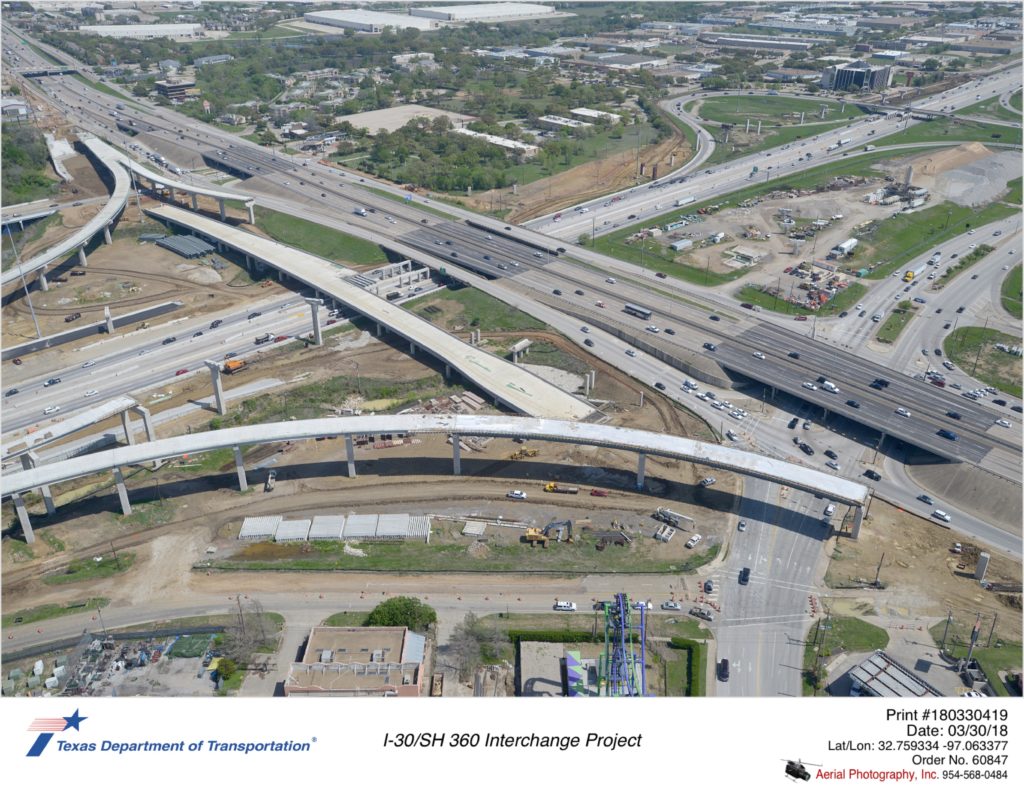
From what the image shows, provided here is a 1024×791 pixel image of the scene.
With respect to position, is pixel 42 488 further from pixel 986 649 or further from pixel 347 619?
pixel 986 649

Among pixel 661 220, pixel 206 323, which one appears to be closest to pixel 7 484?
pixel 206 323

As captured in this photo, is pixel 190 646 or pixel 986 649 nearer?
pixel 986 649

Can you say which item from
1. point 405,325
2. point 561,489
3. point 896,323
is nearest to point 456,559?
point 561,489

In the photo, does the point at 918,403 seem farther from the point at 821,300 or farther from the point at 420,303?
the point at 420,303

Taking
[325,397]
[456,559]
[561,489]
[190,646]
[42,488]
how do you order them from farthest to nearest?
1. [325,397]
2. [561,489]
3. [42,488]
4. [456,559]
5. [190,646]

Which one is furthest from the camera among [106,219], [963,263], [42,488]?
[106,219]

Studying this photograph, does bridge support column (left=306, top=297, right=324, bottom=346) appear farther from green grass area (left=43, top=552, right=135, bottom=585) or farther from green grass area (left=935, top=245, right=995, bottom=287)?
green grass area (left=935, top=245, right=995, bottom=287)

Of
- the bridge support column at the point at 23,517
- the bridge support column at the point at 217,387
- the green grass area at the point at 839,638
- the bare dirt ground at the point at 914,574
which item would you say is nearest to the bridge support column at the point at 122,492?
the bridge support column at the point at 23,517
